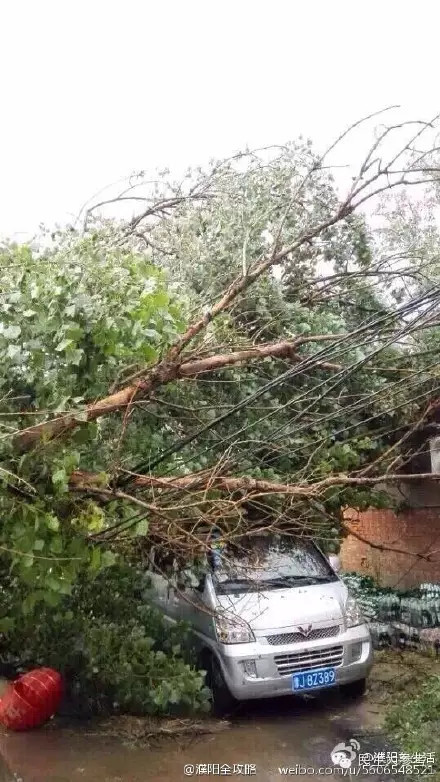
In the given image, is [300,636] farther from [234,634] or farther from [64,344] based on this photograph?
[64,344]

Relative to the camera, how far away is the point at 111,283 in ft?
13.1

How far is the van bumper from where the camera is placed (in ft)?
18.6

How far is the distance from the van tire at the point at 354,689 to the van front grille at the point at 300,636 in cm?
64

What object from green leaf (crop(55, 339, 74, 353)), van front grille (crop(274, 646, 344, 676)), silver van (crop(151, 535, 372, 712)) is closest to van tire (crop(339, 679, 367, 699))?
silver van (crop(151, 535, 372, 712))

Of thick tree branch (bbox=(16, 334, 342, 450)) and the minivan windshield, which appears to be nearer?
thick tree branch (bbox=(16, 334, 342, 450))

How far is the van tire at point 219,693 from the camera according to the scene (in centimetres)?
584

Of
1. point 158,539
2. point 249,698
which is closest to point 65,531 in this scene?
point 158,539

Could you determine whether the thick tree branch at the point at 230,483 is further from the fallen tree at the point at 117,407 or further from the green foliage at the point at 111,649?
the green foliage at the point at 111,649

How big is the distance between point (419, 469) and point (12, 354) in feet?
24.4

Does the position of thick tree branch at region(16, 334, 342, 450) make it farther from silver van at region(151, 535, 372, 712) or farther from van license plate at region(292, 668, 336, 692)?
van license plate at region(292, 668, 336, 692)

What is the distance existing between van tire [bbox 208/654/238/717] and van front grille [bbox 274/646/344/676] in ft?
1.65

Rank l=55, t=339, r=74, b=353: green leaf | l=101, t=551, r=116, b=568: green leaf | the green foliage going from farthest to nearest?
the green foliage < l=101, t=551, r=116, b=568: green leaf < l=55, t=339, r=74, b=353: green leaf

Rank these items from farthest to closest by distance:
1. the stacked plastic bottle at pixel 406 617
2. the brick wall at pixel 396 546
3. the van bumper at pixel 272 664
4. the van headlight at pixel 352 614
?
the brick wall at pixel 396 546, the stacked plastic bottle at pixel 406 617, the van headlight at pixel 352 614, the van bumper at pixel 272 664

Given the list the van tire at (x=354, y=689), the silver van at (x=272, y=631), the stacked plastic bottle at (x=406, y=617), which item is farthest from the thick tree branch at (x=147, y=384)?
the stacked plastic bottle at (x=406, y=617)
